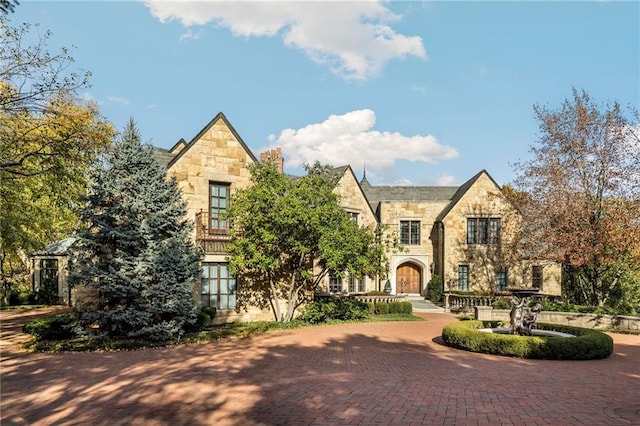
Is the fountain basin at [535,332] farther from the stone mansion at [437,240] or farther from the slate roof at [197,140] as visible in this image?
the slate roof at [197,140]

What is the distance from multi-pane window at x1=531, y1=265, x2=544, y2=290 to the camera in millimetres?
31641

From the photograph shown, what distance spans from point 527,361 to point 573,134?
51.3 feet

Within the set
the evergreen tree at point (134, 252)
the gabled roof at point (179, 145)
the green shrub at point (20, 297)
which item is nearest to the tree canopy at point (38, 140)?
the evergreen tree at point (134, 252)

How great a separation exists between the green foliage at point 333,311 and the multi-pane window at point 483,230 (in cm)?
1279

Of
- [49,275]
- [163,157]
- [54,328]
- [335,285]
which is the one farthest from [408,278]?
[49,275]

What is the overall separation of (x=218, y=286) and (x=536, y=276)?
2400 centimetres

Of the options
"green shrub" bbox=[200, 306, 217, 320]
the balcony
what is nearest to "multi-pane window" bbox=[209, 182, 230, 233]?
the balcony

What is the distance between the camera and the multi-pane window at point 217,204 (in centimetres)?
1941

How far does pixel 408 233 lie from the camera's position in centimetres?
3384

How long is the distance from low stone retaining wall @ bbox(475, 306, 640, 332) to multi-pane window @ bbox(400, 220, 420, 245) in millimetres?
12575

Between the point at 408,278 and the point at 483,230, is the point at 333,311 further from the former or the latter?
the point at 483,230

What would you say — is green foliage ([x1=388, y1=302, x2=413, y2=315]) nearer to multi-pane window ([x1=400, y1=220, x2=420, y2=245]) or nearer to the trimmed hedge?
multi-pane window ([x1=400, y1=220, x2=420, y2=245])

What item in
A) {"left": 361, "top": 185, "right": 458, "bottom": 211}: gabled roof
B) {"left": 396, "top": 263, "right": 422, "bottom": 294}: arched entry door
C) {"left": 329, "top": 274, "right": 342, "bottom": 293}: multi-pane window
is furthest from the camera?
{"left": 361, "top": 185, "right": 458, "bottom": 211}: gabled roof

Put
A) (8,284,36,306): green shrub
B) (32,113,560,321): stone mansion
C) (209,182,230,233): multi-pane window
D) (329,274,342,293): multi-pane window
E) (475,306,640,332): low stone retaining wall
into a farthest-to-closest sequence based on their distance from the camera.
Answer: (32,113,560,321): stone mansion
(8,284,36,306): green shrub
(329,274,342,293): multi-pane window
(209,182,230,233): multi-pane window
(475,306,640,332): low stone retaining wall
